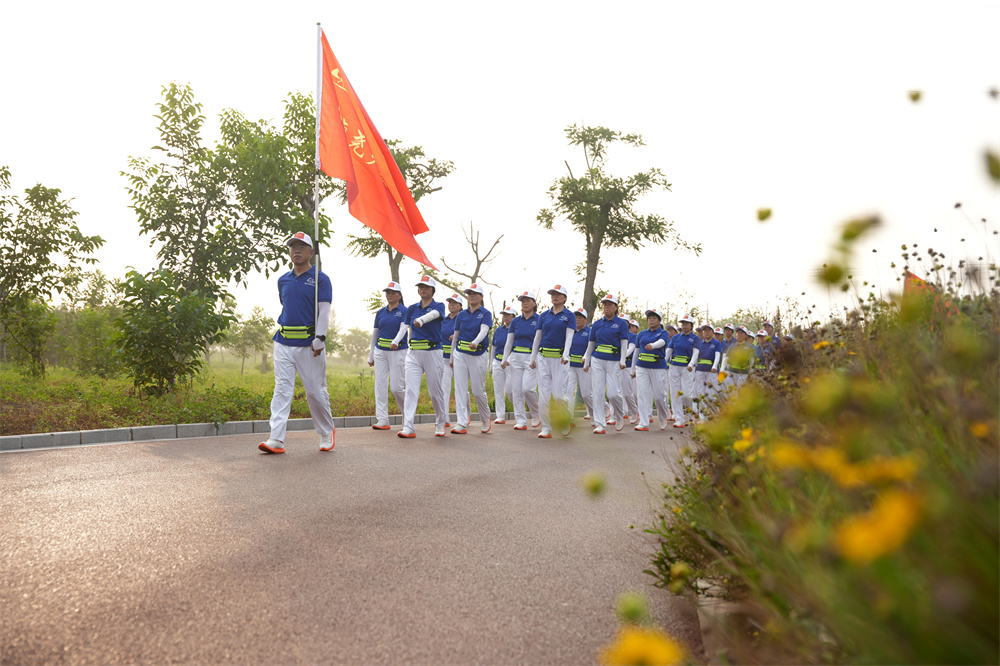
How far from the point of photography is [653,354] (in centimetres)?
1580

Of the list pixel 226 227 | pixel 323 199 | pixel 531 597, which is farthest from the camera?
pixel 323 199

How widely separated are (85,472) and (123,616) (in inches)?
163

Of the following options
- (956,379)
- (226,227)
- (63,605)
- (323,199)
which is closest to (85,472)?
(63,605)

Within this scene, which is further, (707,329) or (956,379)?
(707,329)

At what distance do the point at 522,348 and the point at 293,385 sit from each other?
571 centimetres

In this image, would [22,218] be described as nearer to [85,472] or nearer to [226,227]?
[226,227]

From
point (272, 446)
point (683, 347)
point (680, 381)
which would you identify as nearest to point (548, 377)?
point (683, 347)

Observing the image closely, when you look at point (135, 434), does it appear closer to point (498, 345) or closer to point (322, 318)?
point (322, 318)

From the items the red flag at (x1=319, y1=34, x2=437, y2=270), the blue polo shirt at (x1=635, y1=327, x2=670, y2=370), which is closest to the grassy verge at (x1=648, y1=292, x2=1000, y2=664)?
the red flag at (x1=319, y1=34, x2=437, y2=270)

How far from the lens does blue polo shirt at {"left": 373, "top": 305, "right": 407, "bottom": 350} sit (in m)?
12.4

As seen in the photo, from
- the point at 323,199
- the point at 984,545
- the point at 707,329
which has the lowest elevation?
the point at 984,545

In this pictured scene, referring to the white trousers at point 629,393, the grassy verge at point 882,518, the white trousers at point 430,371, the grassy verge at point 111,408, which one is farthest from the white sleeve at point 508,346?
the grassy verge at point 882,518

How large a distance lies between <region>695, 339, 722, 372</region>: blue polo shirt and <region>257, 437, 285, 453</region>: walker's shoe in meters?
11.4

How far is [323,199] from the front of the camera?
24.3 meters
